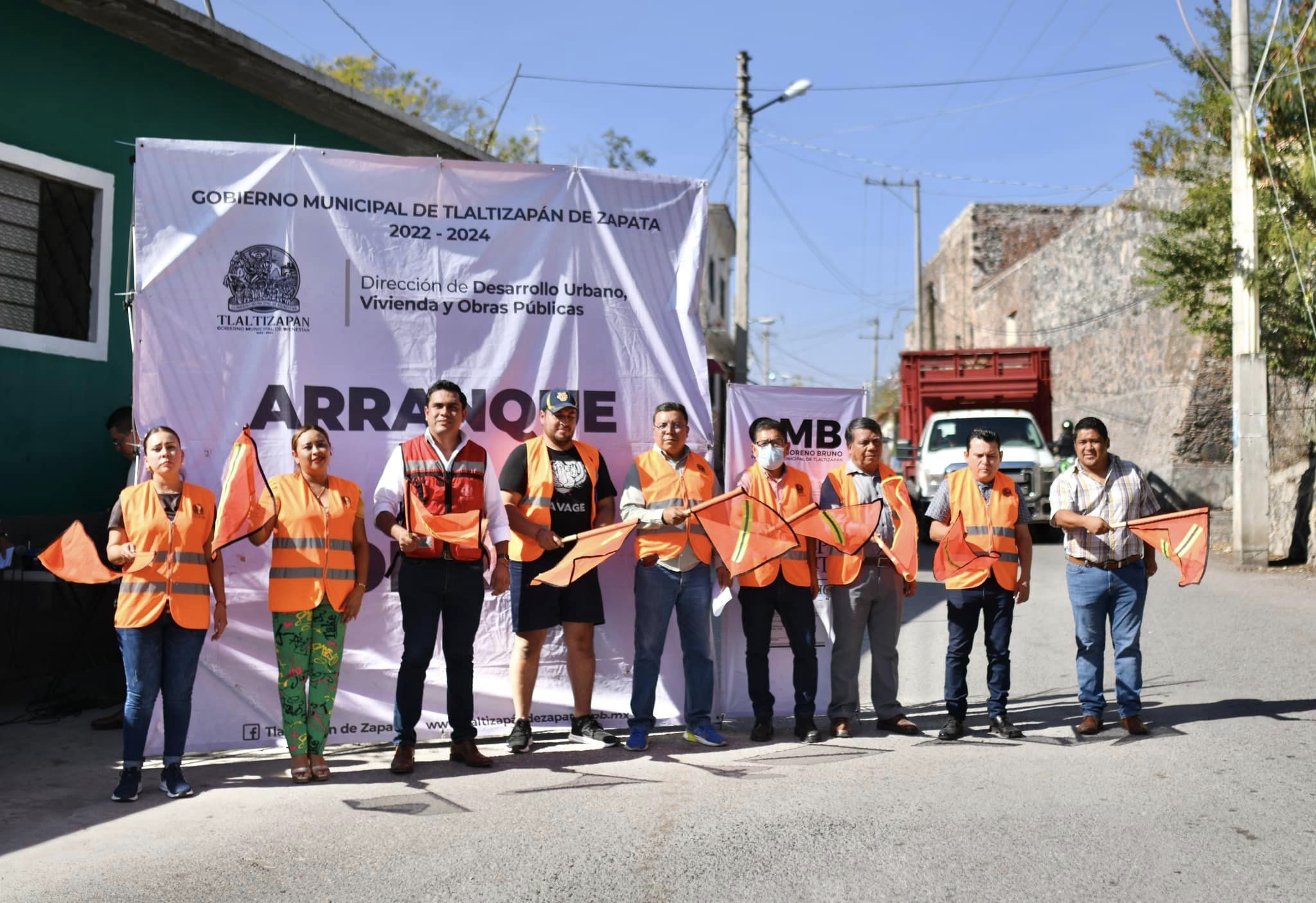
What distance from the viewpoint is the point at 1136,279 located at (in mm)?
18734

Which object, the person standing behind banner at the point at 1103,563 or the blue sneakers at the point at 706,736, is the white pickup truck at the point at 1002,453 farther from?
the blue sneakers at the point at 706,736

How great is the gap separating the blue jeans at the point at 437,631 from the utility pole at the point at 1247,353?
1217 centimetres

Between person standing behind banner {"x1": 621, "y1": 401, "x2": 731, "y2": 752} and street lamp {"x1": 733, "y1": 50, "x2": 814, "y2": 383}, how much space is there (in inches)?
580

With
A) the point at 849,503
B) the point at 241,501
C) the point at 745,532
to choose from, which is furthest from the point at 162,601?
the point at 849,503

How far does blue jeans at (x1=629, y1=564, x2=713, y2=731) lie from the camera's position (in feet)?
23.2

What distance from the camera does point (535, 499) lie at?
6.90 m

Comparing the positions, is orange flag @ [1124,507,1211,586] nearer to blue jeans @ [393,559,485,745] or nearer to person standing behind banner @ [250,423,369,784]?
blue jeans @ [393,559,485,745]

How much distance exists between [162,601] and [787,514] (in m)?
3.53

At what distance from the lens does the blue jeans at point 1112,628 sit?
707 cm

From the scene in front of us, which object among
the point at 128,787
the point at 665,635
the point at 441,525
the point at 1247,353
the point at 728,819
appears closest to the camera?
the point at 728,819

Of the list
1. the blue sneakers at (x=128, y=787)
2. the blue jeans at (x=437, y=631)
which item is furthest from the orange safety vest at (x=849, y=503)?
the blue sneakers at (x=128, y=787)

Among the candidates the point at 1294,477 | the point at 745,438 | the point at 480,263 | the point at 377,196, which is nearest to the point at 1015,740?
the point at 745,438

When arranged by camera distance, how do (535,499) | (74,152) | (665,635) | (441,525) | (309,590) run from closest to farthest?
(309,590), (441,525), (535,499), (665,635), (74,152)

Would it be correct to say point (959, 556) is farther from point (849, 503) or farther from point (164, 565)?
point (164, 565)
